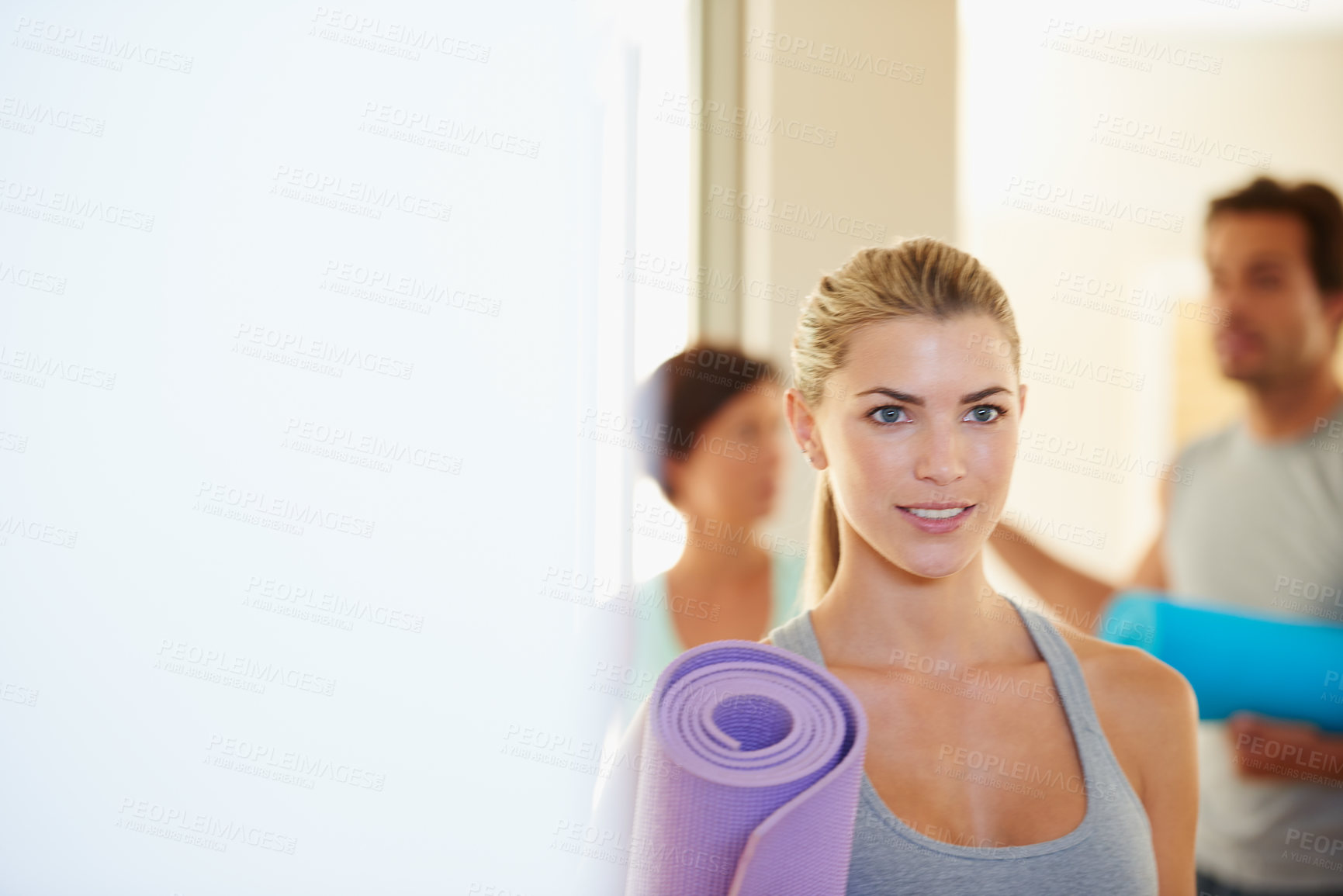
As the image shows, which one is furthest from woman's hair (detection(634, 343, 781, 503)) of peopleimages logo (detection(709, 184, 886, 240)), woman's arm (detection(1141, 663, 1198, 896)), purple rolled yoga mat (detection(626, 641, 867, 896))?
purple rolled yoga mat (detection(626, 641, 867, 896))

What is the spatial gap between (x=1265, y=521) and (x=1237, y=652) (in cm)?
39

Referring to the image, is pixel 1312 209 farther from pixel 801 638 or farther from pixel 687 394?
pixel 801 638

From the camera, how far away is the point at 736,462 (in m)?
1.71

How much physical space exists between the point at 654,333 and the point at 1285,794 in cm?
129

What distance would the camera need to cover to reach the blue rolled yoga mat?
3.63 feet

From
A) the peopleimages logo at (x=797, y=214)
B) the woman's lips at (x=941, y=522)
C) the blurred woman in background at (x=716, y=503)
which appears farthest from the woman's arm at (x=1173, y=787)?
the peopleimages logo at (x=797, y=214)

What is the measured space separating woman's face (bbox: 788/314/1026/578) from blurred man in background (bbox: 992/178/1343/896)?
63 centimetres

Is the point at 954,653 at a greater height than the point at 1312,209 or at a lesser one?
lesser

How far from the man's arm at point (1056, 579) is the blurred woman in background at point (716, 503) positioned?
0.37m

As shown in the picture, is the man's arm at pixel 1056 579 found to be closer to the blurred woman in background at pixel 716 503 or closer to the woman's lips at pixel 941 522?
the blurred woman in background at pixel 716 503

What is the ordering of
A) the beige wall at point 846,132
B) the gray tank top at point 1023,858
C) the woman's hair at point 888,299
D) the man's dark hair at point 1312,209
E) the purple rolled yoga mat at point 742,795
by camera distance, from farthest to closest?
the beige wall at point 846,132
the man's dark hair at point 1312,209
the woman's hair at point 888,299
the gray tank top at point 1023,858
the purple rolled yoga mat at point 742,795

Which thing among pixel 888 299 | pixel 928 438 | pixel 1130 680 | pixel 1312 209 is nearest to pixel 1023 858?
pixel 1130 680

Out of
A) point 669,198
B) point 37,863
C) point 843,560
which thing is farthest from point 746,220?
point 37,863

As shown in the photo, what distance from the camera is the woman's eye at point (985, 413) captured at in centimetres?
83
